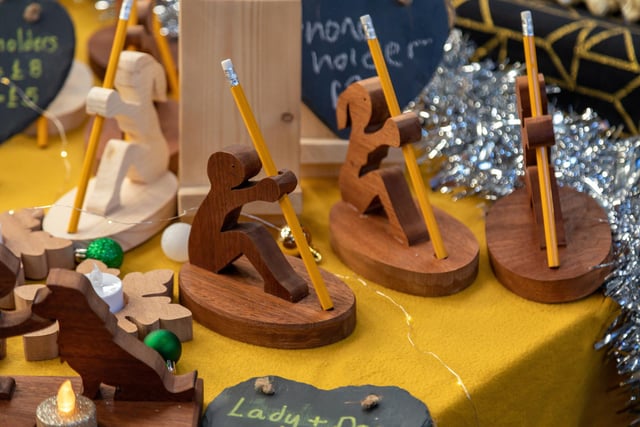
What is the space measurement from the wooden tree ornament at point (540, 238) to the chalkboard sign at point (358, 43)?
0.21 meters

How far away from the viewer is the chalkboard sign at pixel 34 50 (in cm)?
129

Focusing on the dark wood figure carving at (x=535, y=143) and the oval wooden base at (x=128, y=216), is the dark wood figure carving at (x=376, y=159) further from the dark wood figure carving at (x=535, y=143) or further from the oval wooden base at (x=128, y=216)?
the oval wooden base at (x=128, y=216)

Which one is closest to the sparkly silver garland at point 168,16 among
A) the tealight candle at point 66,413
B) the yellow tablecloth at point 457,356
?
the yellow tablecloth at point 457,356

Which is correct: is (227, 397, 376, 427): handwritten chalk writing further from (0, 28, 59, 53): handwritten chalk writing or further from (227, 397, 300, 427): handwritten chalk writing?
(0, 28, 59, 53): handwritten chalk writing

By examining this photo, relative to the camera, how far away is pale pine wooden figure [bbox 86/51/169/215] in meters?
1.09

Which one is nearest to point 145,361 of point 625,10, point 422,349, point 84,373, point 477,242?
point 84,373

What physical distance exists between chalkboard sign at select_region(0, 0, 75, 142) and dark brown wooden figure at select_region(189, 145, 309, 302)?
0.42 metres

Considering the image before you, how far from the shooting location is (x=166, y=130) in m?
1.28

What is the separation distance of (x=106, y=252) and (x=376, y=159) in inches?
13.1

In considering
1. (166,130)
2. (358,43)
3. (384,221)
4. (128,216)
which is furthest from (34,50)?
(384,221)

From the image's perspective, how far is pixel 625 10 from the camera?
1.47 m

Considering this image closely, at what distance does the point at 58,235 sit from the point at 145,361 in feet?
1.07

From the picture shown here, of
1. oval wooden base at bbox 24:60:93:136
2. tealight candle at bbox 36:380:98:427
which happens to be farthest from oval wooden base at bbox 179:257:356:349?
oval wooden base at bbox 24:60:93:136

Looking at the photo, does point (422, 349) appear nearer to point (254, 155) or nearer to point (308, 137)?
point (254, 155)
